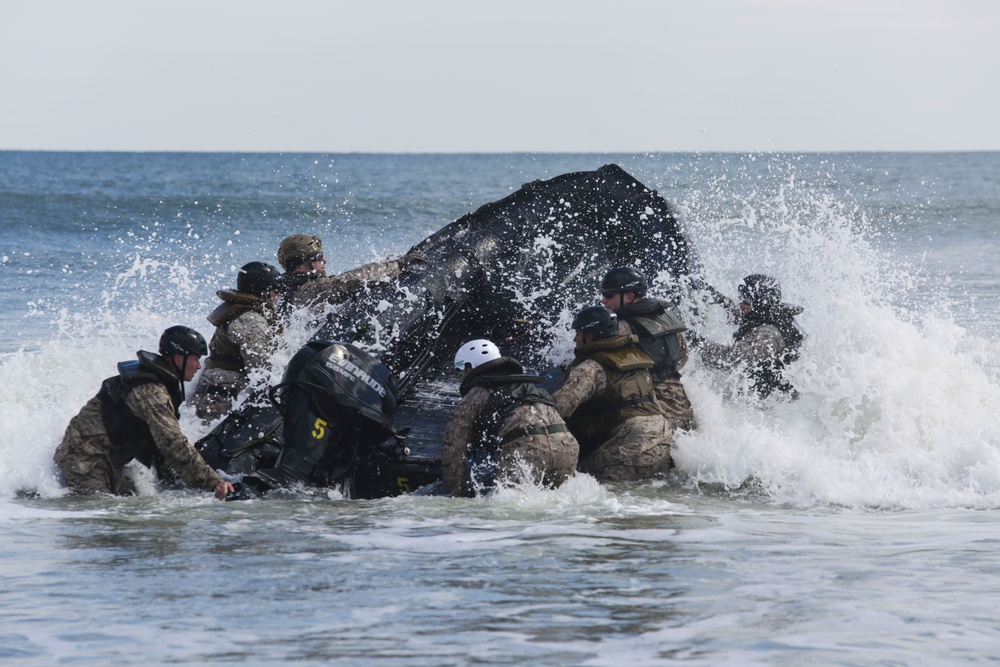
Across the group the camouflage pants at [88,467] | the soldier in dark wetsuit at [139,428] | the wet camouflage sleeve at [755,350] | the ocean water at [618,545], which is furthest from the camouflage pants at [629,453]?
the camouflage pants at [88,467]

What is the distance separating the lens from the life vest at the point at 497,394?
798cm

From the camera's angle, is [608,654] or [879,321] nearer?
[608,654]

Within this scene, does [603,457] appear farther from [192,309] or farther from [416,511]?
[192,309]

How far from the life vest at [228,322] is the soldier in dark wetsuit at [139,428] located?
56.2 inches

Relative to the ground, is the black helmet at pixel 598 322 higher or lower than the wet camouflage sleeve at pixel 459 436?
higher

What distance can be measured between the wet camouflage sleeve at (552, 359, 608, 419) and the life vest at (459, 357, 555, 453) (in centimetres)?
33

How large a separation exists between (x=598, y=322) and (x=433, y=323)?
6.04ft

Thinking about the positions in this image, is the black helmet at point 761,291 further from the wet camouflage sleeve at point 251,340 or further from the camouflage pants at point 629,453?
the wet camouflage sleeve at point 251,340

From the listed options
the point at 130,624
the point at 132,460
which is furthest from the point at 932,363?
the point at 130,624

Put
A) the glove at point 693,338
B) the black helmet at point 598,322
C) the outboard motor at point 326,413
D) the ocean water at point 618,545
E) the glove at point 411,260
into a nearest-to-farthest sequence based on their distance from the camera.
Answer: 1. the ocean water at point 618,545
2. the outboard motor at point 326,413
3. the black helmet at point 598,322
4. the glove at point 411,260
5. the glove at point 693,338

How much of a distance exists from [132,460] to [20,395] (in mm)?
3627

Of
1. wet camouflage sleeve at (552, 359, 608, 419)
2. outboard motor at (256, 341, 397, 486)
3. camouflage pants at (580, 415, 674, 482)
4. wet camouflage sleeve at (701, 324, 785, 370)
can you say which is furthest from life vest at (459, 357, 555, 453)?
wet camouflage sleeve at (701, 324, 785, 370)

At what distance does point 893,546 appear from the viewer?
692 cm

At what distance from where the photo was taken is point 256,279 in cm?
965
